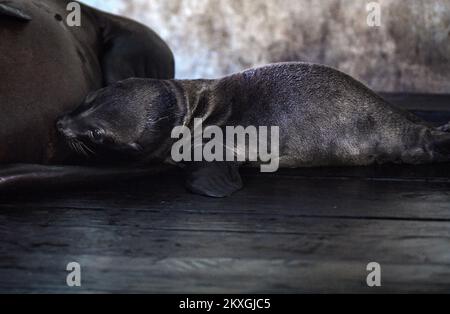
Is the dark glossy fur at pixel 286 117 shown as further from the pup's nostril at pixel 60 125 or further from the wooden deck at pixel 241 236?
the wooden deck at pixel 241 236

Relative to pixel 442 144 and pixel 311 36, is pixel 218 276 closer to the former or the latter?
pixel 442 144

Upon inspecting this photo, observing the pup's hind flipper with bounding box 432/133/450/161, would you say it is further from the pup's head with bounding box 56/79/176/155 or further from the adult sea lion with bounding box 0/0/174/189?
the adult sea lion with bounding box 0/0/174/189

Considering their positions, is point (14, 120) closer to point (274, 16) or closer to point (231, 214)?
point (231, 214)

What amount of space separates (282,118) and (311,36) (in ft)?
6.70

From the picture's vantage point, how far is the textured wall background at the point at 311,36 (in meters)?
4.60

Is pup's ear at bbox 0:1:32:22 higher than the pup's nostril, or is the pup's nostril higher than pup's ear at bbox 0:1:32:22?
pup's ear at bbox 0:1:32:22

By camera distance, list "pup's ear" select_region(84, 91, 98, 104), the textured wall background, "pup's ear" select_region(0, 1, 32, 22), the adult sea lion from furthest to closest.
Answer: the textured wall background
"pup's ear" select_region(84, 91, 98, 104)
"pup's ear" select_region(0, 1, 32, 22)
the adult sea lion

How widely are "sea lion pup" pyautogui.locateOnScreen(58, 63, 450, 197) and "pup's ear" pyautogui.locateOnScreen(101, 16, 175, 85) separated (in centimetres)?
67

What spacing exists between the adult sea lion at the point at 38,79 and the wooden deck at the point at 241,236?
212mm

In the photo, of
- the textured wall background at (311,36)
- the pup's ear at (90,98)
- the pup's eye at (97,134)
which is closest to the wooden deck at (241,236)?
the pup's eye at (97,134)

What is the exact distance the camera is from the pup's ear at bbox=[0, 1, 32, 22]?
268 cm

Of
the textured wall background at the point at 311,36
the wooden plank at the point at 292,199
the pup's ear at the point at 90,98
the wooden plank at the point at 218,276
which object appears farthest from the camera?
the textured wall background at the point at 311,36

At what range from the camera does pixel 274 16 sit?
473cm

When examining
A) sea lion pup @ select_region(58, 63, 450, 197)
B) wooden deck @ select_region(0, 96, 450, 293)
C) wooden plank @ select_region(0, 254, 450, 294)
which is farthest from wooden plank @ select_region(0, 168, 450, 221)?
wooden plank @ select_region(0, 254, 450, 294)
